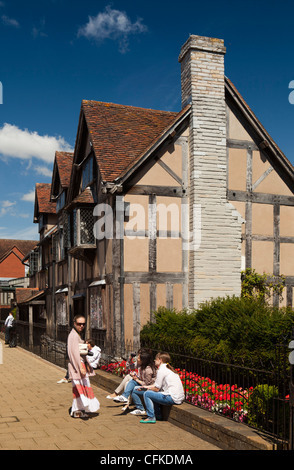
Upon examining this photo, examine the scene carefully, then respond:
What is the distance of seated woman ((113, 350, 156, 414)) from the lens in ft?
33.6

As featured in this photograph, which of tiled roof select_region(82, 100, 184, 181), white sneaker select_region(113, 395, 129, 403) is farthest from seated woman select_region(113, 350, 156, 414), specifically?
tiled roof select_region(82, 100, 184, 181)

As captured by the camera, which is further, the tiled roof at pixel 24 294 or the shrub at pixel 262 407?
the tiled roof at pixel 24 294

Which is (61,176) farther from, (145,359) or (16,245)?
(16,245)

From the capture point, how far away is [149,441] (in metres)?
7.91

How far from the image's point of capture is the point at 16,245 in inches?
2537

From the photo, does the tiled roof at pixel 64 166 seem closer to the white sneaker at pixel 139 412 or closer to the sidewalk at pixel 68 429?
the sidewalk at pixel 68 429

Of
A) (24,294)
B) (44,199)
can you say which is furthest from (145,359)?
(24,294)

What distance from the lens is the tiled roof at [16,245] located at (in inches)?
2525

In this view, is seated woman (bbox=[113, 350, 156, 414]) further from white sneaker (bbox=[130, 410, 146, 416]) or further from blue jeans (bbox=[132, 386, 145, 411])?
white sneaker (bbox=[130, 410, 146, 416])

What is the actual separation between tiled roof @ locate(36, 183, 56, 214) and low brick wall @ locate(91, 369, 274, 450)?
71.7 feet

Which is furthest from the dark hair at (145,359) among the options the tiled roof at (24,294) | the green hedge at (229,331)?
the tiled roof at (24,294)

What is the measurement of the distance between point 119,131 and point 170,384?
1086 cm

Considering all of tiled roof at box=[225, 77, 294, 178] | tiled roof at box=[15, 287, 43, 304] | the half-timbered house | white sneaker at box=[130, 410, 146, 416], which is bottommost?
tiled roof at box=[15, 287, 43, 304]

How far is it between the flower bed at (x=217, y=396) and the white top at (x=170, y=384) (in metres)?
0.40
